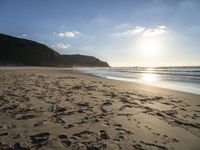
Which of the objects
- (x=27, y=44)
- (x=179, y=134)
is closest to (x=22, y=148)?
(x=179, y=134)

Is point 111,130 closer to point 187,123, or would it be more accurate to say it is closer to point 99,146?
point 99,146

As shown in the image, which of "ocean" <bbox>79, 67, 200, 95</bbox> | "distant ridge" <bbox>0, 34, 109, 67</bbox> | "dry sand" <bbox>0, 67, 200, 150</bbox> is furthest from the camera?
"distant ridge" <bbox>0, 34, 109, 67</bbox>

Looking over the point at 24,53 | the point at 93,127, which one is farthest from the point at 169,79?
the point at 24,53

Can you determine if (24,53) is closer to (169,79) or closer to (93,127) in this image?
(169,79)

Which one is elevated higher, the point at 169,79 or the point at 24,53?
the point at 24,53

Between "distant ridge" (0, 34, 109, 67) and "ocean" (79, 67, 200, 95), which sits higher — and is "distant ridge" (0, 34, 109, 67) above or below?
above

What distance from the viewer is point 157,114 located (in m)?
5.98

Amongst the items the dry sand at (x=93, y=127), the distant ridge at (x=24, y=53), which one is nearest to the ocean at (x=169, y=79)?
the dry sand at (x=93, y=127)

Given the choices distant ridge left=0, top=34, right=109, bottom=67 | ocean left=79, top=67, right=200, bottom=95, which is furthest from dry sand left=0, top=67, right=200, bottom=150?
distant ridge left=0, top=34, right=109, bottom=67

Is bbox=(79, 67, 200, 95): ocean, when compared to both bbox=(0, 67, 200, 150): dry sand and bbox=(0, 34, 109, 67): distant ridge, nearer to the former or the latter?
bbox=(0, 67, 200, 150): dry sand

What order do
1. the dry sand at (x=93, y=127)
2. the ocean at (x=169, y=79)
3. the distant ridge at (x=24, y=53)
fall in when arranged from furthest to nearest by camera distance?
the distant ridge at (x=24, y=53)
the ocean at (x=169, y=79)
the dry sand at (x=93, y=127)

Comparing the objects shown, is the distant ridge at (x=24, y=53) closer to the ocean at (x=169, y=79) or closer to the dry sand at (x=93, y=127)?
the ocean at (x=169, y=79)

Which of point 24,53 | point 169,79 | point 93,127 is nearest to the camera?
point 93,127

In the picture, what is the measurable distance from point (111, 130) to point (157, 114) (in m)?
2.21
